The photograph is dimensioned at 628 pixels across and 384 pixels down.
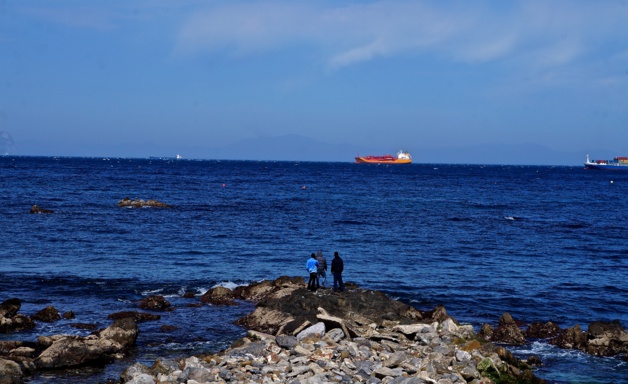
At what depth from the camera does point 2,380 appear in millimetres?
18172

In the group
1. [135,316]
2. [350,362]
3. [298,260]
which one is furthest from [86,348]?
[298,260]

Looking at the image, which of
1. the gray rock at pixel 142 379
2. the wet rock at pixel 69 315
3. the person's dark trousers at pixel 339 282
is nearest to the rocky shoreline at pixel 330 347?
the gray rock at pixel 142 379

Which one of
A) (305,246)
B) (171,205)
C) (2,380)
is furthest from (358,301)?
(171,205)

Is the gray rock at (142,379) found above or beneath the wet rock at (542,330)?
above

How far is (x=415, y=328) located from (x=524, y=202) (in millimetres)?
79631

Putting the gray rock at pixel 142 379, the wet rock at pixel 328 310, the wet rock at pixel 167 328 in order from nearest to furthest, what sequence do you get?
the gray rock at pixel 142 379, the wet rock at pixel 328 310, the wet rock at pixel 167 328

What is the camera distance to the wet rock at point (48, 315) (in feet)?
87.5

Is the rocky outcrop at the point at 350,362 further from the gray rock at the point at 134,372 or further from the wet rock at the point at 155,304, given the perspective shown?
the wet rock at the point at 155,304

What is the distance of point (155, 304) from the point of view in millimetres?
29438

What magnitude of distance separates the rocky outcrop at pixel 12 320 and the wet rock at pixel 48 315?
0.78m

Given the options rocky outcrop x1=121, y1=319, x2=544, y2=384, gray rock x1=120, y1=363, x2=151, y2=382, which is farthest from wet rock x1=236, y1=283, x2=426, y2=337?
gray rock x1=120, y1=363, x2=151, y2=382

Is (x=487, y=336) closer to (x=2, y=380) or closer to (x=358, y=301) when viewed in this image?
(x=358, y=301)

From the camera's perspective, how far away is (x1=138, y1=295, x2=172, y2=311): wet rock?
29.4m

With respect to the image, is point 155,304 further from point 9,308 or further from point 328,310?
point 328,310
